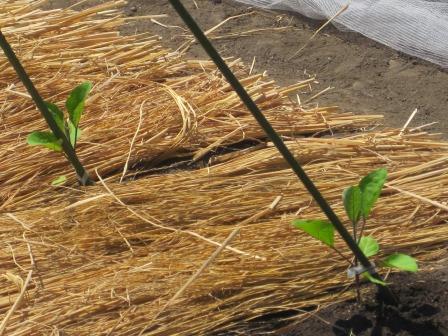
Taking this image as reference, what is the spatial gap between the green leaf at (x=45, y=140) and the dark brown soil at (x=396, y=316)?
819 mm

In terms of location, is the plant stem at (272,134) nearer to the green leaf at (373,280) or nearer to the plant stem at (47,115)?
the green leaf at (373,280)

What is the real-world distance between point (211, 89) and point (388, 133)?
61cm

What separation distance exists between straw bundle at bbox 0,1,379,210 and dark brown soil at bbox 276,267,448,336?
795 mm

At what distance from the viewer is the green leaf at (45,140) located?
2.46 meters

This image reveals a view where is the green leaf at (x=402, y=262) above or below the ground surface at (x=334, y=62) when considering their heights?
above

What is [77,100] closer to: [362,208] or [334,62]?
[362,208]

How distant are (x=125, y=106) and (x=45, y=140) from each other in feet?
1.75

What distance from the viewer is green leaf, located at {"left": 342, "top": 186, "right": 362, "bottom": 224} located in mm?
1954

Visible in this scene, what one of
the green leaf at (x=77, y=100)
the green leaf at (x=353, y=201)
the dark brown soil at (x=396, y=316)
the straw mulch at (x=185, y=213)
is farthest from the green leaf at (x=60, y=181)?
the green leaf at (x=353, y=201)

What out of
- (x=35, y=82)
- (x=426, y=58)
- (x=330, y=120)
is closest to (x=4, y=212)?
(x=35, y=82)

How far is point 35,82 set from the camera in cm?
314

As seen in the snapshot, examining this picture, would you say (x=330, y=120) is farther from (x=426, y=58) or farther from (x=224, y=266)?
(x=224, y=266)

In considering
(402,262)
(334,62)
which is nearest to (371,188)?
(402,262)

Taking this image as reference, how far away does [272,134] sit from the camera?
183cm
